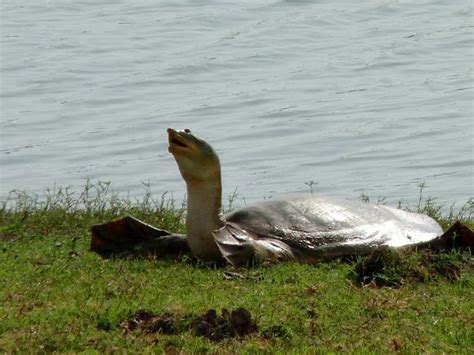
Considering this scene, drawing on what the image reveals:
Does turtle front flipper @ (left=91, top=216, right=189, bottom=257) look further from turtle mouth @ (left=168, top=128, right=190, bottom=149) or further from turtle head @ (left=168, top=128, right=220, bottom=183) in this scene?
turtle mouth @ (left=168, top=128, right=190, bottom=149)

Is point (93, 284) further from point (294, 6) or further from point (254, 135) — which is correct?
point (294, 6)

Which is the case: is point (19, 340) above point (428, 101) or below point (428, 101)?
above

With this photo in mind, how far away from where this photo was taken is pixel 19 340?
5141 millimetres

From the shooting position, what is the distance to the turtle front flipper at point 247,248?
707 cm

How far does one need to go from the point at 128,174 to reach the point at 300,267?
5694 millimetres

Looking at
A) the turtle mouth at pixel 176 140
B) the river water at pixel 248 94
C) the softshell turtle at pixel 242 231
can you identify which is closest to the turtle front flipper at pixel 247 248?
the softshell turtle at pixel 242 231

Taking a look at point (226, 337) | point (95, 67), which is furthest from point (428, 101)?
point (226, 337)

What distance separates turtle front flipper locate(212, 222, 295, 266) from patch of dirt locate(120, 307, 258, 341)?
1.55 meters

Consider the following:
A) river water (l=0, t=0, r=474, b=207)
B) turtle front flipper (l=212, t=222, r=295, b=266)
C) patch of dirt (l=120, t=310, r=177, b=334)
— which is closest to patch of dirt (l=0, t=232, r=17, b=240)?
turtle front flipper (l=212, t=222, r=295, b=266)

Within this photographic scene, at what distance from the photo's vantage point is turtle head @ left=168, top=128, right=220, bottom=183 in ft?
23.5

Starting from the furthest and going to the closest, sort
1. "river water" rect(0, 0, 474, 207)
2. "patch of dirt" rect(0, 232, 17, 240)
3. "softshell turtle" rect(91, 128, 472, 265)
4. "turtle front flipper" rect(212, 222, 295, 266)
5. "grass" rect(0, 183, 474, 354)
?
"river water" rect(0, 0, 474, 207) → "patch of dirt" rect(0, 232, 17, 240) → "softshell turtle" rect(91, 128, 472, 265) → "turtle front flipper" rect(212, 222, 295, 266) → "grass" rect(0, 183, 474, 354)

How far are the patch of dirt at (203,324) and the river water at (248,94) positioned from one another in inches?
223

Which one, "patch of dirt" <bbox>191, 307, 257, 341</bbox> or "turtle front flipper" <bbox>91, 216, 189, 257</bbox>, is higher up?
"patch of dirt" <bbox>191, 307, 257, 341</bbox>

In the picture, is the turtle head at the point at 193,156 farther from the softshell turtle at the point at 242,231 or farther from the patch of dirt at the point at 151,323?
the patch of dirt at the point at 151,323
